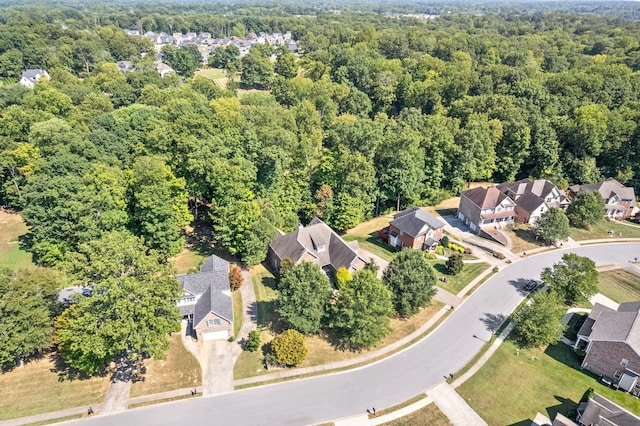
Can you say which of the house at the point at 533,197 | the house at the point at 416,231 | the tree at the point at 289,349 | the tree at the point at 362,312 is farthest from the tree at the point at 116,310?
the house at the point at 533,197

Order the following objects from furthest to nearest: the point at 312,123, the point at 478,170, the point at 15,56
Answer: the point at 15,56
the point at 312,123
the point at 478,170

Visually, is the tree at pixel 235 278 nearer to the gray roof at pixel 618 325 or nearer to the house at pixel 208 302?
the house at pixel 208 302

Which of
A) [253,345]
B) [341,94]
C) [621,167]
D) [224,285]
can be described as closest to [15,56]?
[341,94]

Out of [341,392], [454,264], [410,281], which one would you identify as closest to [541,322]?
[410,281]

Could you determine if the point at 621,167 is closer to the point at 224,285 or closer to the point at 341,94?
the point at 341,94

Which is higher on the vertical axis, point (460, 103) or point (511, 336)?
point (460, 103)

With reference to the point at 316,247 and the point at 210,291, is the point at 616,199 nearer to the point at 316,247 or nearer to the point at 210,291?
the point at 316,247
